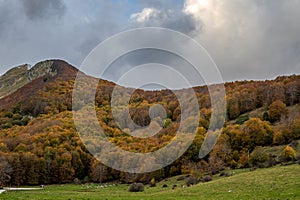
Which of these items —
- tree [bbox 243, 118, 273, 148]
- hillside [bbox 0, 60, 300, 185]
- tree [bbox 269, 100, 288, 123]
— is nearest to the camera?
hillside [bbox 0, 60, 300, 185]

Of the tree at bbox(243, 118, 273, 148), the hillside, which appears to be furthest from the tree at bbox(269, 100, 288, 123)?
the tree at bbox(243, 118, 273, 148)

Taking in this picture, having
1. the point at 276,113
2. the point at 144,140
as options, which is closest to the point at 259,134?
the point at 276,113

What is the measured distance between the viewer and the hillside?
8431cm

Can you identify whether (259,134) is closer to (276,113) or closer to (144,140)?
(276,113)

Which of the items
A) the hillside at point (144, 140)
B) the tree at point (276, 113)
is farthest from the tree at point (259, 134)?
the tree at point (276, 113)

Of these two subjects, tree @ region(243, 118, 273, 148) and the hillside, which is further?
tree @ region(243, 118, 273, 148)

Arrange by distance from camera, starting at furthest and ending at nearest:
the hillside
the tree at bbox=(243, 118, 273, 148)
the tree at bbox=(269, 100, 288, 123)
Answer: the tree at bbox=(269, 100, 288, 123) < the tree at bbox=(243, 118, 273, 148) < the hillside

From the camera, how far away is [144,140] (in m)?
120

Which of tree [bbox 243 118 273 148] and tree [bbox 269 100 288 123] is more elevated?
tree [bbox 269 100 288 123]

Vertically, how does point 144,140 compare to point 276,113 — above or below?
below

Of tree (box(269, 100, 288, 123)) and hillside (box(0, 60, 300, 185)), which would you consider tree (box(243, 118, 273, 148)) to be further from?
tree (box(269, 100, 288, 123))

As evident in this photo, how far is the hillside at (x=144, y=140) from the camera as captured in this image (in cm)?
8431

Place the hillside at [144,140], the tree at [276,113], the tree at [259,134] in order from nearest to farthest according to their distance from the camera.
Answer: the hillside at [144,140] < the tree at [259,134] < the tree at [276,113]

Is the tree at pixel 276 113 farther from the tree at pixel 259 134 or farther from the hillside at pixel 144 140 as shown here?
the tree at pixel 259 134
